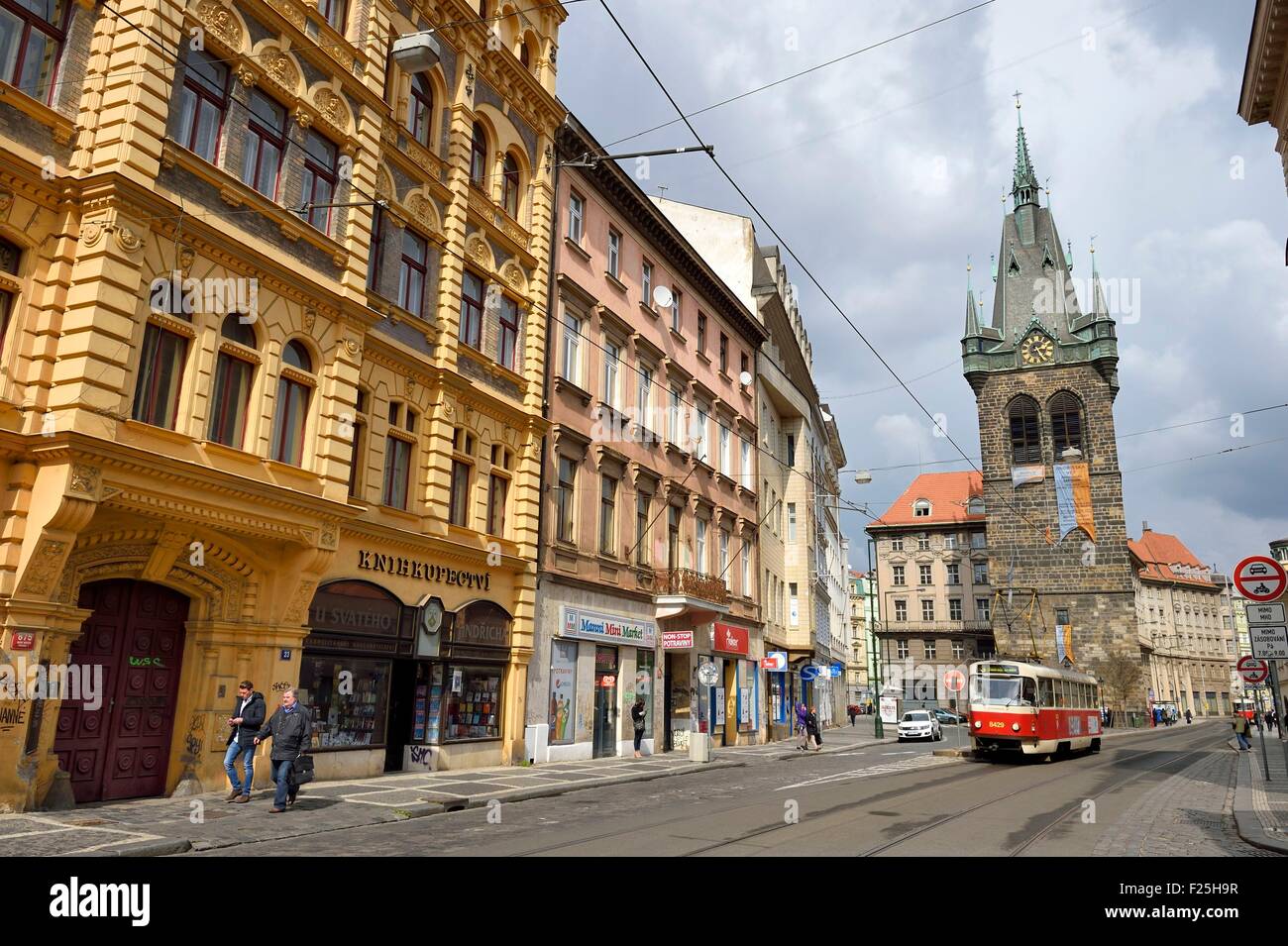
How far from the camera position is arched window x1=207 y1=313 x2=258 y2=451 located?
14.9m

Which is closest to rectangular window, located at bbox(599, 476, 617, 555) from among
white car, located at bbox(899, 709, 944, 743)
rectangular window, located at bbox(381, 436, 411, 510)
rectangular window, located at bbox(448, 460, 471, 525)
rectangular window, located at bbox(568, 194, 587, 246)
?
rectangular window, located at bbox(448, 460, 471, 525)

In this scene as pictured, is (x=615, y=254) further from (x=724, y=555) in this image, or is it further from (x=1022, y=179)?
(x=1022, y=179)

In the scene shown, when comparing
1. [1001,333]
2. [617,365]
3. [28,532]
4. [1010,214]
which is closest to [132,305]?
[28,532]

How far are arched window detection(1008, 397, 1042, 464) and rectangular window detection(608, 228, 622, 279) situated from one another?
6381 centimetres

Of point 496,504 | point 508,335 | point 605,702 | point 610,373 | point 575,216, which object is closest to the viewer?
point 496,504

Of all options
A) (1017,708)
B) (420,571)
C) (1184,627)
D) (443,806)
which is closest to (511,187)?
(420,571)

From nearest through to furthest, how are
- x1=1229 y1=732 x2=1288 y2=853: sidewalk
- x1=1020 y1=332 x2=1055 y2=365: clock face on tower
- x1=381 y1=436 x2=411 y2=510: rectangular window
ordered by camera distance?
x1=1229 y1=732 x2=1288 y2=853: sidewalk, x1=381 y1=436 x2=411 y2=510: rectangular window, x1=1020 y1=332 x2=1055 y2=365: clock face on tower

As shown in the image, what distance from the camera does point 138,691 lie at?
549 inches

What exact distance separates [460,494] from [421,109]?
29.6 feet

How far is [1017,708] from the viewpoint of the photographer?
28.1m

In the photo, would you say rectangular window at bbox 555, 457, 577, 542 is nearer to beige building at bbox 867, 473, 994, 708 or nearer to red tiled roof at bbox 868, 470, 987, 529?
beige building at bbox 867, 473, 994, 708

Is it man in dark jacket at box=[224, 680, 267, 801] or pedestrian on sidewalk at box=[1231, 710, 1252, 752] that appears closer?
man in dark jacket at box=[224, 680, 267, 801]

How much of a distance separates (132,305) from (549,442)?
12.6 meters
